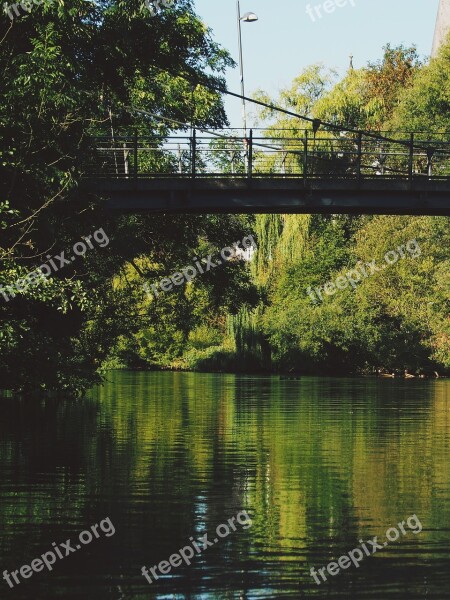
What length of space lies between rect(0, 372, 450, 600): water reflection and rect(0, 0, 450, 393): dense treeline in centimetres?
228

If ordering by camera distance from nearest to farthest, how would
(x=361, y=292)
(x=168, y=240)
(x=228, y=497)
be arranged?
1. (x=228, y=497)
2. (x=168, y=240)
3. (x=361, y=292)

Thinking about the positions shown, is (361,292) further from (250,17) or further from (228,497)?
(228,497)

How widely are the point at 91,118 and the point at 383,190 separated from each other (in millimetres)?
11904

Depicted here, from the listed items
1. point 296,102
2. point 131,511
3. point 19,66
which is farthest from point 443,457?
point 296,102

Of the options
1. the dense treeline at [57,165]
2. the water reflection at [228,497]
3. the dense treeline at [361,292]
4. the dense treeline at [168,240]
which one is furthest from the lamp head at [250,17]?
the water reflection at [228,497]

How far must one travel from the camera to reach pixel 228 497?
49.1 feet

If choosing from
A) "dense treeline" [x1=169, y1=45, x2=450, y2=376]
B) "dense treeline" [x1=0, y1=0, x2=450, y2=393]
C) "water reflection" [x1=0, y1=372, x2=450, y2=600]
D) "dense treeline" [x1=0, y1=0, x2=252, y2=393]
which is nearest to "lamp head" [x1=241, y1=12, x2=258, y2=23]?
"dense treeline" [x1=0, y1=0, x2=450, y2=393]

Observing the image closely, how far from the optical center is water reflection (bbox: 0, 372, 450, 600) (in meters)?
10.4

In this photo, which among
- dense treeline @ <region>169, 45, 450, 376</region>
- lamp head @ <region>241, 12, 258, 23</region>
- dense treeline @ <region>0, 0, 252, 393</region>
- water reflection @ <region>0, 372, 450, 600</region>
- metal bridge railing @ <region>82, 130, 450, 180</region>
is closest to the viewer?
water reflection @ <region>0, 372, 450, 600</region>

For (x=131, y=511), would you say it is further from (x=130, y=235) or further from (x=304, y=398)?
(x=304, y=398)

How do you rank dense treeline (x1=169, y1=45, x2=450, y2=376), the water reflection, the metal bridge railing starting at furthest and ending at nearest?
dense treeline (x1=169, y1=45, x2=450, y2=376), the metal bridge railing, the water reflection

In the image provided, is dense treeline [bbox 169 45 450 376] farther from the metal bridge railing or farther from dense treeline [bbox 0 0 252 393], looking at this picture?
dense treeline [bbox 0 0 252 393]

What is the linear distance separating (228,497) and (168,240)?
70.3 feet

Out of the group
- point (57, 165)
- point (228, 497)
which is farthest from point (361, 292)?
point (228, 497)
